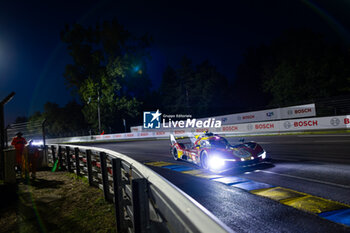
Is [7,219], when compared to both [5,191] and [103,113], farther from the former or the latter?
[103,113]

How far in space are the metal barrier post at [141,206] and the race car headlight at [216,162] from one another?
6.02m

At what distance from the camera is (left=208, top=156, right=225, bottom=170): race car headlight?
8.25m

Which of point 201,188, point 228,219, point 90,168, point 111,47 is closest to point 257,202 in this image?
point 228,219

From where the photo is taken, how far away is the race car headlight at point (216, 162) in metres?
8.25

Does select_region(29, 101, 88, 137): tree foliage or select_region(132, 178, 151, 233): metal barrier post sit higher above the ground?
select_region(29, 101, 88, 137): tree foliage

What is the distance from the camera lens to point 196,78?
6031 centimetres

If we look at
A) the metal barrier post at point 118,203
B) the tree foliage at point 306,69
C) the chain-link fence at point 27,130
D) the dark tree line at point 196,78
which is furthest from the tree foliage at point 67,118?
the metal barrier post at point 118,203

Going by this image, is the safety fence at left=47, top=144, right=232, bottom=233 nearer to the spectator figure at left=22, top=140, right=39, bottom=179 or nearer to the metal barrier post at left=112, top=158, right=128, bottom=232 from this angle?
the metal barrier post at left=112, top=158, right=128, bottom=232

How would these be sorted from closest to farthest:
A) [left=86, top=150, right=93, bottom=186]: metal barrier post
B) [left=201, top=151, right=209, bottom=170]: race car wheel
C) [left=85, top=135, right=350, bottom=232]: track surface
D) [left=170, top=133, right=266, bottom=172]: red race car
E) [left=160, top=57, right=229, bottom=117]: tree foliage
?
[left=85, top=135, right=350, bottom=232]: track surface < [left=86, top=150, right=93, bottom=186]: metal barrier post < [left=170, top=133, right=266, bottom=172]: red race car < [left=201, top=151, right=209, bottom=170]: race car wheel < [left=160, top=57, right=229, bottom=117]: tree foliage

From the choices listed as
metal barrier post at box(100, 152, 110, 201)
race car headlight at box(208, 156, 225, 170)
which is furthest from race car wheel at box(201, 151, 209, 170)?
metal barrier post at box(100, 152, 110, 201)

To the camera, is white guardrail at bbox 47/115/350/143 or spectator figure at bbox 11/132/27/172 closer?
spectator figure at bbox 11/132/27/172

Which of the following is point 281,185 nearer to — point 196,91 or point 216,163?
point 216,163

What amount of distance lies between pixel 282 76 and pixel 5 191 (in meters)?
41.3

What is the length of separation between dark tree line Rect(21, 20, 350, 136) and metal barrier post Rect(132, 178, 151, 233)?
23.5 m
